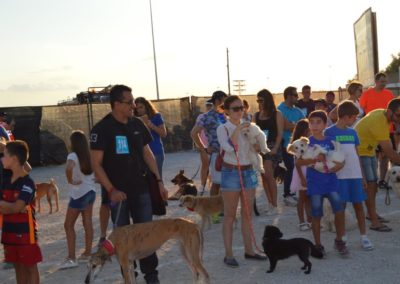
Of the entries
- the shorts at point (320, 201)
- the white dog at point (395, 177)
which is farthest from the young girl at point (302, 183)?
the white dog at point (395, 177)

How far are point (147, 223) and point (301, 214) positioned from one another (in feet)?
9.67

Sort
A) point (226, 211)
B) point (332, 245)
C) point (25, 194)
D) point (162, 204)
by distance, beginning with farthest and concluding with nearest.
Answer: point (332, 245), point (226, 211), point (162, 204), point (25, 194)

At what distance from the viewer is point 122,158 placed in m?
4.82

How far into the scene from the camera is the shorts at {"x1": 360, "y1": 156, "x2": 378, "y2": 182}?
6691mm

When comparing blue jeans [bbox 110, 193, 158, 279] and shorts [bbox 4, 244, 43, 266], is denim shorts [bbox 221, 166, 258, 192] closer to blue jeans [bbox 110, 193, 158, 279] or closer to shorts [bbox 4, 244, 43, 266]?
blue jeans [bbox 110, 193, 158, 279]

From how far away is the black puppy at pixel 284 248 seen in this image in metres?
5.34

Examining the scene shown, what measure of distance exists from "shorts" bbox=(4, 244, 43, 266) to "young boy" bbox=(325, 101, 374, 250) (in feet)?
10.9

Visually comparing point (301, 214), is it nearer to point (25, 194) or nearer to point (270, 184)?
point (270, 184)

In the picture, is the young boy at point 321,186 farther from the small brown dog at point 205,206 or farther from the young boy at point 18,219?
the young boy at point 18,219

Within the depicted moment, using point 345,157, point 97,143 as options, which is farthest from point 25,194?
point 345,157

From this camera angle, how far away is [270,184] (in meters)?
8.07

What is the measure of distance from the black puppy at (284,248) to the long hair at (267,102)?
9.29ft

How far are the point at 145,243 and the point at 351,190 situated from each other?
2.54 metres

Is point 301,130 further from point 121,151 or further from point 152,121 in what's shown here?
point 152,121
